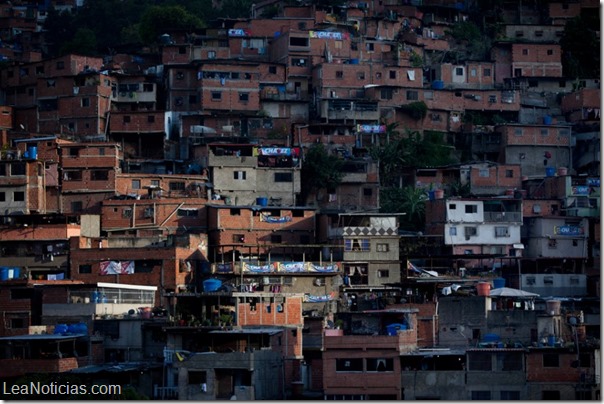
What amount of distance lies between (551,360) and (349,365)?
552 cm

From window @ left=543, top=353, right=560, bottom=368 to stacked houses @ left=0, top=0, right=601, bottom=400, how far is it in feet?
0.54

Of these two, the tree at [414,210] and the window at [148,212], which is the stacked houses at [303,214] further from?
the tree at [414,210]

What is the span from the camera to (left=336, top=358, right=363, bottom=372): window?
4378cm

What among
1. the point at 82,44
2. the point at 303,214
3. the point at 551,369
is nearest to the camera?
the point at 551,369

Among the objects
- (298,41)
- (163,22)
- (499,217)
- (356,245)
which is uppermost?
(163,22)

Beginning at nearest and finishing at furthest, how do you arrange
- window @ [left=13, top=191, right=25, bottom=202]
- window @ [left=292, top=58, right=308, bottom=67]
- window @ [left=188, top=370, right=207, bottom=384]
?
1. window @ [left=188, top=370, right=207, bottom=384]
2. window @ [left=13, top=191, right=25, bottom=202]
3. window @ [left=292, top=58, right=308, bottom=67]

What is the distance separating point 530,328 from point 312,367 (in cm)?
736

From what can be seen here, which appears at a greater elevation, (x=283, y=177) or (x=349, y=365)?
(x=283, y=177)

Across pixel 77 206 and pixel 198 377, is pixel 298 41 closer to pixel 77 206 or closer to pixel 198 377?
pixel 77 206

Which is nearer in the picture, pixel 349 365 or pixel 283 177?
pixel 349 365

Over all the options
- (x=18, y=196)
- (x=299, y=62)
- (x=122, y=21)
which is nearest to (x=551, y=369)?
(x=18, y=196)

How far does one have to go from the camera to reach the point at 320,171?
63.3m

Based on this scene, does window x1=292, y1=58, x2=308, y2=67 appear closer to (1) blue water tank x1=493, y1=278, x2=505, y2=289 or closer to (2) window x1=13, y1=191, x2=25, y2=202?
(2) window x1=13, y1=191, x2=25, y2=202

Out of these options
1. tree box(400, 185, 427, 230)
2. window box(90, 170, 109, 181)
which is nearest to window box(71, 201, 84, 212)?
window box(90, 170, 109, 181)
